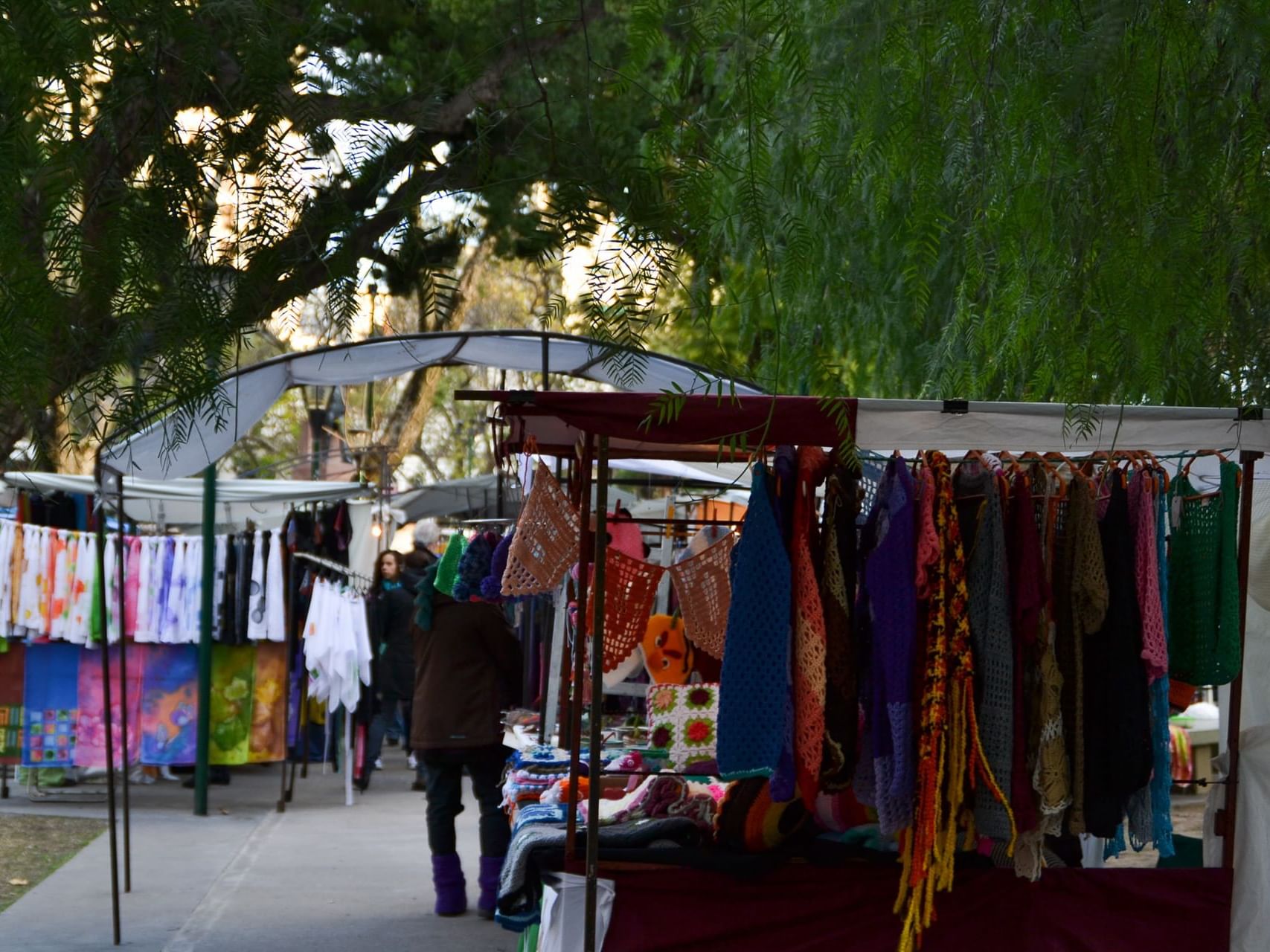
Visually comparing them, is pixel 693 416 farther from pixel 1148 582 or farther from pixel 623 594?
pixel 1148 582

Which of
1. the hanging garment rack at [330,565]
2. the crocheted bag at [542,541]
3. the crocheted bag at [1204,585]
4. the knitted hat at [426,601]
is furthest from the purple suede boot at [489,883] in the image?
the hanging garment rack at [330,565]

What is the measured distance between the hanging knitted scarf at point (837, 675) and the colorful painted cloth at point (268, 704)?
26.9 ft

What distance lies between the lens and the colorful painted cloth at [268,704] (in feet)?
40.6

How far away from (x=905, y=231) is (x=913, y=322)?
1.75 meters

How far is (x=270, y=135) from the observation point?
134 inches

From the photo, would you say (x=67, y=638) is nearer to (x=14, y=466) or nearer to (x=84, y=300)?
(x=14, y=466)

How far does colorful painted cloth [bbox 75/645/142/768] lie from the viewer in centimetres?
1192

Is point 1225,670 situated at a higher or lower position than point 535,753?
higher

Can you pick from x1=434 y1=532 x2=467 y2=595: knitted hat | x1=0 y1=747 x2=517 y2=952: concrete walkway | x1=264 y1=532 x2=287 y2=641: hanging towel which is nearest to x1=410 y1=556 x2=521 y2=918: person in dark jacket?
x1=434 y1=532 x2=467 y2=595: knitted hat

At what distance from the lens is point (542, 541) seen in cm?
602

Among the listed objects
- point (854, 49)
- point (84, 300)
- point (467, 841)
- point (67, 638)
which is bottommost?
point (467, 841)

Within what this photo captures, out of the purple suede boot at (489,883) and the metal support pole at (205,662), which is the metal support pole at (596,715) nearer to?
the purple suede boot at (489,883)

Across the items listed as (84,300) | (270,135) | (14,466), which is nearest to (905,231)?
(270,135)

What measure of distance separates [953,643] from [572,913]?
5.05ft
